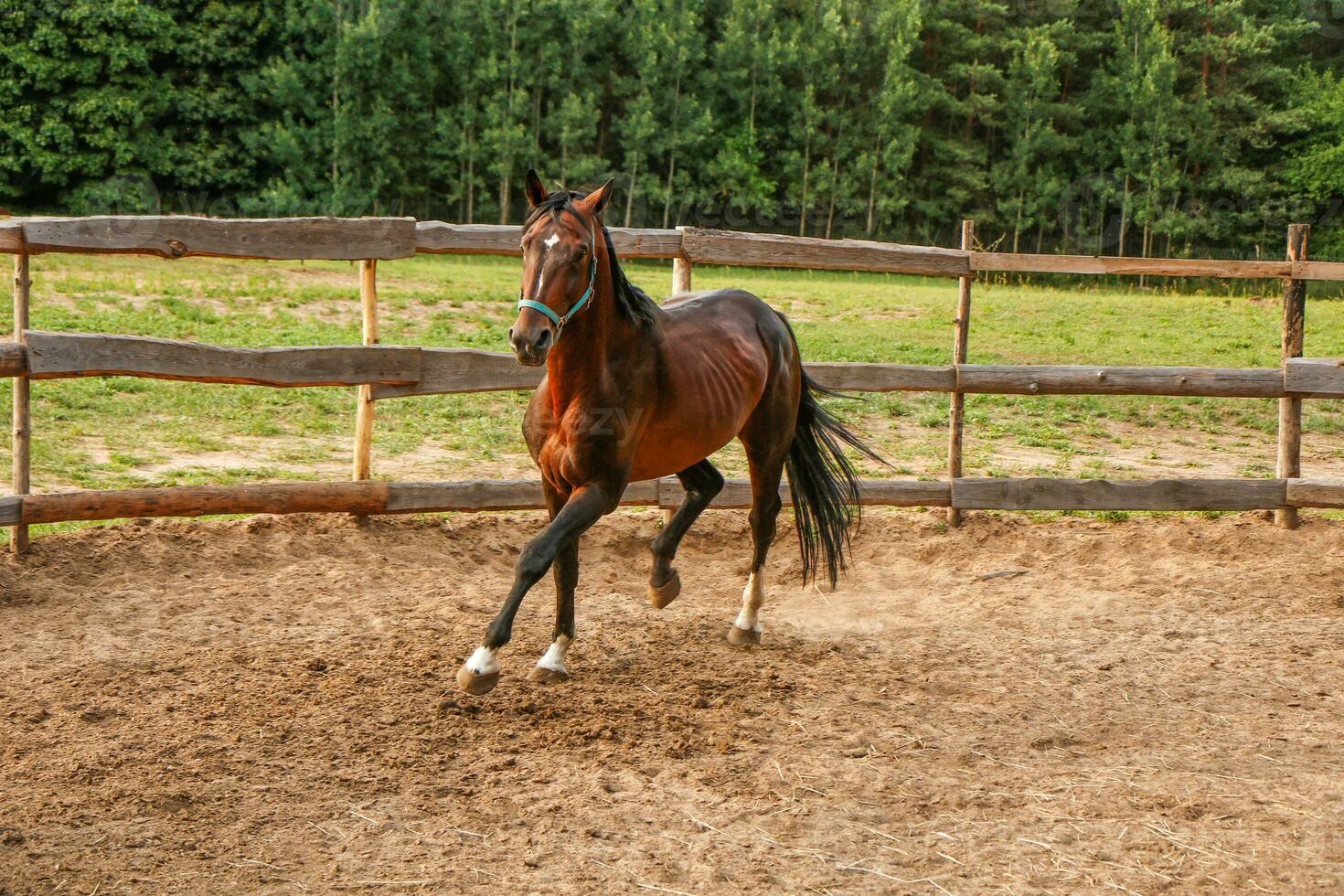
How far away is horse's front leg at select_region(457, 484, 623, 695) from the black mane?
706 millimetres

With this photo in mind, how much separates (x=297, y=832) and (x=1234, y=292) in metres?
22.4

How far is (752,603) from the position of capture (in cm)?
521

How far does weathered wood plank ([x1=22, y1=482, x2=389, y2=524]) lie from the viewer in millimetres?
5605

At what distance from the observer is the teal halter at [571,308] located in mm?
3725

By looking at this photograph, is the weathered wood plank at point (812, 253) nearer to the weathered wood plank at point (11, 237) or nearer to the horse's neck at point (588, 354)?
the horse's neck at point (588, 354)

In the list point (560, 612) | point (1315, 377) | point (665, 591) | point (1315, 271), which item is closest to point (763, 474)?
point (665, 591)

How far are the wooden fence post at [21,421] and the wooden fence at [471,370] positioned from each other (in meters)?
0.01

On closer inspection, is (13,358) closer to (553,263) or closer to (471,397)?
(553,263)

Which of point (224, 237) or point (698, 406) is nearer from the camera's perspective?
point (698, 406)

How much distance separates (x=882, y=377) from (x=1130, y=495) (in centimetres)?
177

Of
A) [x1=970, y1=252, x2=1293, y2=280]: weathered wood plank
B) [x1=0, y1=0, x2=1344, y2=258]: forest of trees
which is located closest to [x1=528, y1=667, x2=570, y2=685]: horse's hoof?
[x1=970, y1=252, x2=1293, y2=280]: weathered wood plank

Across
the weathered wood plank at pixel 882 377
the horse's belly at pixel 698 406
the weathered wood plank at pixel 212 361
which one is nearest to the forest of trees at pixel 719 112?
the weathered wood plank at pixel 882 377

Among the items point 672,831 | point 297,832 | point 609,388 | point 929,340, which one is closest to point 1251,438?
point 929,340

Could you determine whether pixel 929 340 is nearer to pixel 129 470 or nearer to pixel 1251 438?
pixel 1251 438
